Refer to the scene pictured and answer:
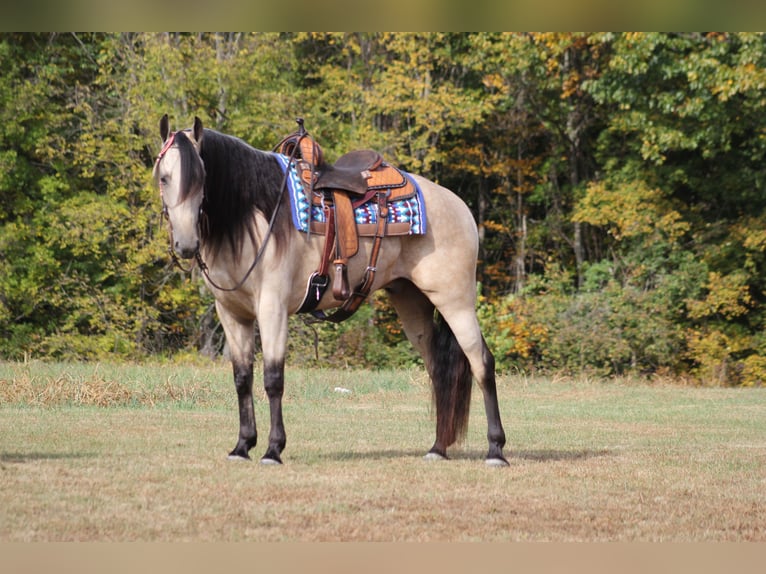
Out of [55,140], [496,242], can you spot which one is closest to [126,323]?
[55,140]

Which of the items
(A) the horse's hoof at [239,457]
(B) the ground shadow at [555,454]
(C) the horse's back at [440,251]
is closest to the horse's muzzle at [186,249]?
(A) the horse's hoof at [239,457]

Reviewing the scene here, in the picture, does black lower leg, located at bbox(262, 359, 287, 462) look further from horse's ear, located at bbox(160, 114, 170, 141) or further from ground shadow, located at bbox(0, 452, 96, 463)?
horse's ear, located at bbox(160, 114, 170, 141)

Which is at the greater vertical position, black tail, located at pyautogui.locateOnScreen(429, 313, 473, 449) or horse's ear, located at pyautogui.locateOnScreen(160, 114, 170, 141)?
horse's ear, located at pyautogui.locateOnScreen(160, 114, 170, 141)

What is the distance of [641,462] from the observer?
25.9ft

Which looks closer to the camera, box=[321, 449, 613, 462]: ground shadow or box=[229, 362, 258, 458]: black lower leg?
box=[229, 362, 258, 458]: black lower leg

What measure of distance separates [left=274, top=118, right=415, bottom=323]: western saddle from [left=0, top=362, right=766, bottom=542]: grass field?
4.15ft

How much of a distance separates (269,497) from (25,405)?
6.14 m

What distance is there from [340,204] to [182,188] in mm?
1326

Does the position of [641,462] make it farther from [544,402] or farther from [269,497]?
[544,402]

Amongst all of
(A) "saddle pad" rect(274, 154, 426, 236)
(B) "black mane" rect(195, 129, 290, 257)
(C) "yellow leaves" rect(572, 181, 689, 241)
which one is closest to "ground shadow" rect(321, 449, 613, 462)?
(A) "saddle pad" rect(274, 154, 426, 236)

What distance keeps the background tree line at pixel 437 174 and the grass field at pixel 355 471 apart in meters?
6.95

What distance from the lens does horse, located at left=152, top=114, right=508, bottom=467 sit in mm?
6652

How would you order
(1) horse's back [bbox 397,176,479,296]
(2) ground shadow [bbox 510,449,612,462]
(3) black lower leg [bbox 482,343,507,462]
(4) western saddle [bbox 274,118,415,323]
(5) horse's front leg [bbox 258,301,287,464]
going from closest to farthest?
(5) horse's front leg [bbox 258,301,287,464] < (4) western saddle [bbox 274,118,415,323] < (3) black lower leg [bbox 482,343,507,462] < (1) horse's back [bbox 397,176,479,296] < (2) ground shadow [bbox 510,449,612,462]

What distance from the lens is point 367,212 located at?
24.7 ft
